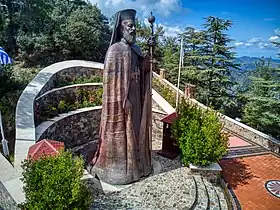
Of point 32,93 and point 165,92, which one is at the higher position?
point 32,93

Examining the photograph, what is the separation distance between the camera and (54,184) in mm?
4879

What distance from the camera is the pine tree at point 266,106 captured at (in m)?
14.7

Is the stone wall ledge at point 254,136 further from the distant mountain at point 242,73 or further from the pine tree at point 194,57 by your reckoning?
the pine tree at point 194,57

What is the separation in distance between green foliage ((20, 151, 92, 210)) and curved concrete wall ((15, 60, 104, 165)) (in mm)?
2250

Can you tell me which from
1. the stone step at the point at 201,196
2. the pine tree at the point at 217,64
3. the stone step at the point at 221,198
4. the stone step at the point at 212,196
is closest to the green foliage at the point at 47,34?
the pine tree at the point at 217,64

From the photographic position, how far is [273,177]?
949cm

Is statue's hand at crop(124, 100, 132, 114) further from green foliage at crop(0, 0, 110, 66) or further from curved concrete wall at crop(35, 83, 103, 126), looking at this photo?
green foliage at crop(0, 0, 110, 66)

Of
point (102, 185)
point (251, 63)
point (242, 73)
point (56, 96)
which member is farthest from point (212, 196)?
point (251, 63)

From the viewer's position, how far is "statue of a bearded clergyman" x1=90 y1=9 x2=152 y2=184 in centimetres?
711

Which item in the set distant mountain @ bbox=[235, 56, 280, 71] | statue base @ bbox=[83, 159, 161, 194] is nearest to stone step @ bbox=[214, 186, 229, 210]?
statue base @ bbox=[83, 159, 161, 194]

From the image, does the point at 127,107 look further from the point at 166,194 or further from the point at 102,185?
the point at 166,194

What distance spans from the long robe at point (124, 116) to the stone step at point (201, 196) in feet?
5.64

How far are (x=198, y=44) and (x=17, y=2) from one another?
1465 centimetres

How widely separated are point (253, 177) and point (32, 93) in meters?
8.86
